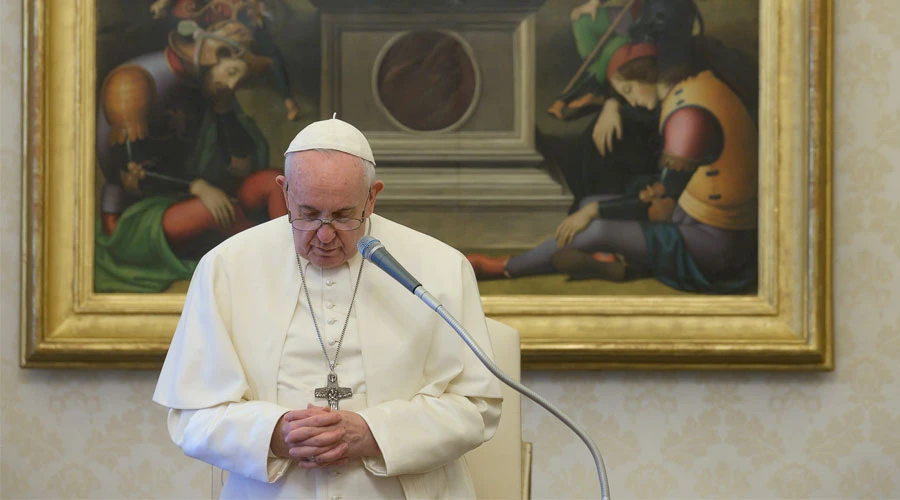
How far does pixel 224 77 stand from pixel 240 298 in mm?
1527

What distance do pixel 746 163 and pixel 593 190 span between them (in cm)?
57

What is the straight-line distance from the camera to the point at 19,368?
4.22m

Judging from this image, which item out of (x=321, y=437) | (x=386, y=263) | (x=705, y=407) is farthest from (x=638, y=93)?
(x=321, y=437)

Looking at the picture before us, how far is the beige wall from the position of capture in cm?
411

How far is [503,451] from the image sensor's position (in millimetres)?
3273

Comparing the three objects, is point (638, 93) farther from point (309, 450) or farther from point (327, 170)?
point (309, 450)

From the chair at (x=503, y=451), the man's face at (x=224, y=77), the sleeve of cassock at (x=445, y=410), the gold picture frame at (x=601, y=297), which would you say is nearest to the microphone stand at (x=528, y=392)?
the sleeve of cassock at (x=445, y=410)

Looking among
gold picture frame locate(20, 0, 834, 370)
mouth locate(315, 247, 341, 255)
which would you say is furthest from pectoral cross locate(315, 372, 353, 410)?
gold picture frame locate(20, 0, 834, 370)

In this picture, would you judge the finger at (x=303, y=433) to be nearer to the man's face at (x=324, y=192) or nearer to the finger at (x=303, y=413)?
the finger at (x=303, y=413)

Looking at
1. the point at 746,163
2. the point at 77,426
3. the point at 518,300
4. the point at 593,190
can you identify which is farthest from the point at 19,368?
the point at 746,163

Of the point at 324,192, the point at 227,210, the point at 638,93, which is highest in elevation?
the point at 638,93

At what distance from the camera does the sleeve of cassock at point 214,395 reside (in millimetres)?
2607

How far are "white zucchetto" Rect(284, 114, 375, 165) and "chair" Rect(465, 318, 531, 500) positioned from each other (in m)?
0.79

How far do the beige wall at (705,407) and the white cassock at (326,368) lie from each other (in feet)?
4.31
